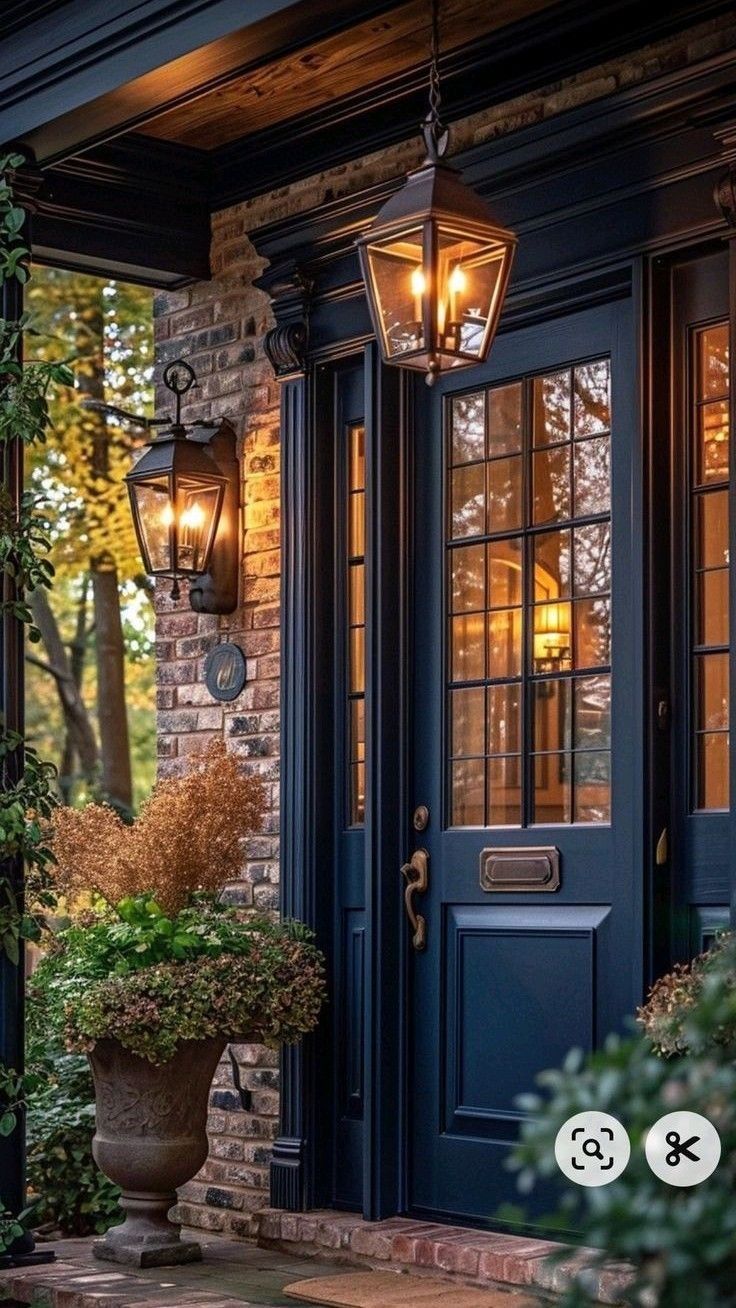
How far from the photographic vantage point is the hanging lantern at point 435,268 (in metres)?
4.32

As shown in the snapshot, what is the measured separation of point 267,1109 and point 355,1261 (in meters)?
0.76

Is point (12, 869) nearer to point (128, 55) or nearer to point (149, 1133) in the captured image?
point (149, 1133)

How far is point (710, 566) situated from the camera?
4.63 m

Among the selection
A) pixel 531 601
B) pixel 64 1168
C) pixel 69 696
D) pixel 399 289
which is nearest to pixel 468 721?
pixel 531 601

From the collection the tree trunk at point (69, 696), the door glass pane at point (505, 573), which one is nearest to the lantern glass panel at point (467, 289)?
the door glass pane at point (505, 573)

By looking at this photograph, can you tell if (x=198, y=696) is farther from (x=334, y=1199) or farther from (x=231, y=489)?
(x=334, y=1199)

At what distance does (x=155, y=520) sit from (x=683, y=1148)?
4311mm

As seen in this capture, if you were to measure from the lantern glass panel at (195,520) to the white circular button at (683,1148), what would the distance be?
4.19 meters

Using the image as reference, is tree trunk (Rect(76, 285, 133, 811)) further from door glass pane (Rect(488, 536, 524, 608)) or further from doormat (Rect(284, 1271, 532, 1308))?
doormat (Rect(284, 1271, 532, 1308))

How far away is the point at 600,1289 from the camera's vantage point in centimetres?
432

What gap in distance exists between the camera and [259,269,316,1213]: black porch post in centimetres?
566

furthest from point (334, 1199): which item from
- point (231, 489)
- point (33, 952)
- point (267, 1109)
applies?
point (33, 952)

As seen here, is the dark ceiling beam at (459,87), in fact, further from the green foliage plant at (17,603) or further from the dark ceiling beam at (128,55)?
A: the green foliage plant at (17,603)

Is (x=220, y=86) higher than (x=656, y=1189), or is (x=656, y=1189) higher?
(x=220, y=86)
